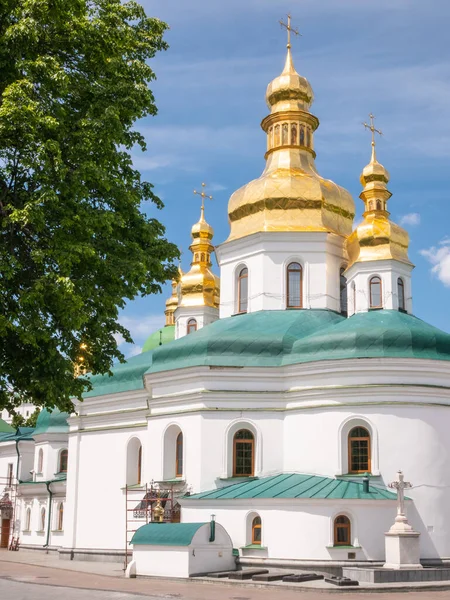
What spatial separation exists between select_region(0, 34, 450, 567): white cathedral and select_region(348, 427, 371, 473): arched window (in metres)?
0.04

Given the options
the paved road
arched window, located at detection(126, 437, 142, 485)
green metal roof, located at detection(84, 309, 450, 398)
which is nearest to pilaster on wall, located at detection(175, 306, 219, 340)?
green metal roof, located at detection(84, 309, 450, 398)

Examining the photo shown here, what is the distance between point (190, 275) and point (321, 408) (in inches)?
595

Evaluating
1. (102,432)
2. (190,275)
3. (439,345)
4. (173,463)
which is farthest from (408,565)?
(190,275)

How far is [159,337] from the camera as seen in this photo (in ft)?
138

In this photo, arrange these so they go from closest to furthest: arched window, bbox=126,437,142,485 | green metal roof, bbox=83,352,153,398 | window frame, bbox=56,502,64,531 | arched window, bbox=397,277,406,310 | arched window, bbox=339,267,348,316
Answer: arched window, bbox=397,277,406,310
arched window, bbox=339,267,348,316
arched window, bbox=126,437,142,485
green metal roof, bbox=83,352,153,398
window frame, bbox=56,502,64,531

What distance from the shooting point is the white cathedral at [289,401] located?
72.9 feet

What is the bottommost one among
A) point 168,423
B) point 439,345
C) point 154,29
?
point 168,423

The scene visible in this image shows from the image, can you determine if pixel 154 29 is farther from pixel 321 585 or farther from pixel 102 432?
pixel 102 432

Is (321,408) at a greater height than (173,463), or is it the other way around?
(321,408)

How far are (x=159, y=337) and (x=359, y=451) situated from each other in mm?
20451

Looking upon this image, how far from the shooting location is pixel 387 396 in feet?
75.7

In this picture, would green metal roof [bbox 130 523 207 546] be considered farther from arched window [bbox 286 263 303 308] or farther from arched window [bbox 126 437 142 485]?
arched window [bbox 286 263 303 308]

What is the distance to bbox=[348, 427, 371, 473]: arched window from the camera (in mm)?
23094

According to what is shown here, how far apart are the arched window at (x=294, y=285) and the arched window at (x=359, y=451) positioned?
6627 millimetres
